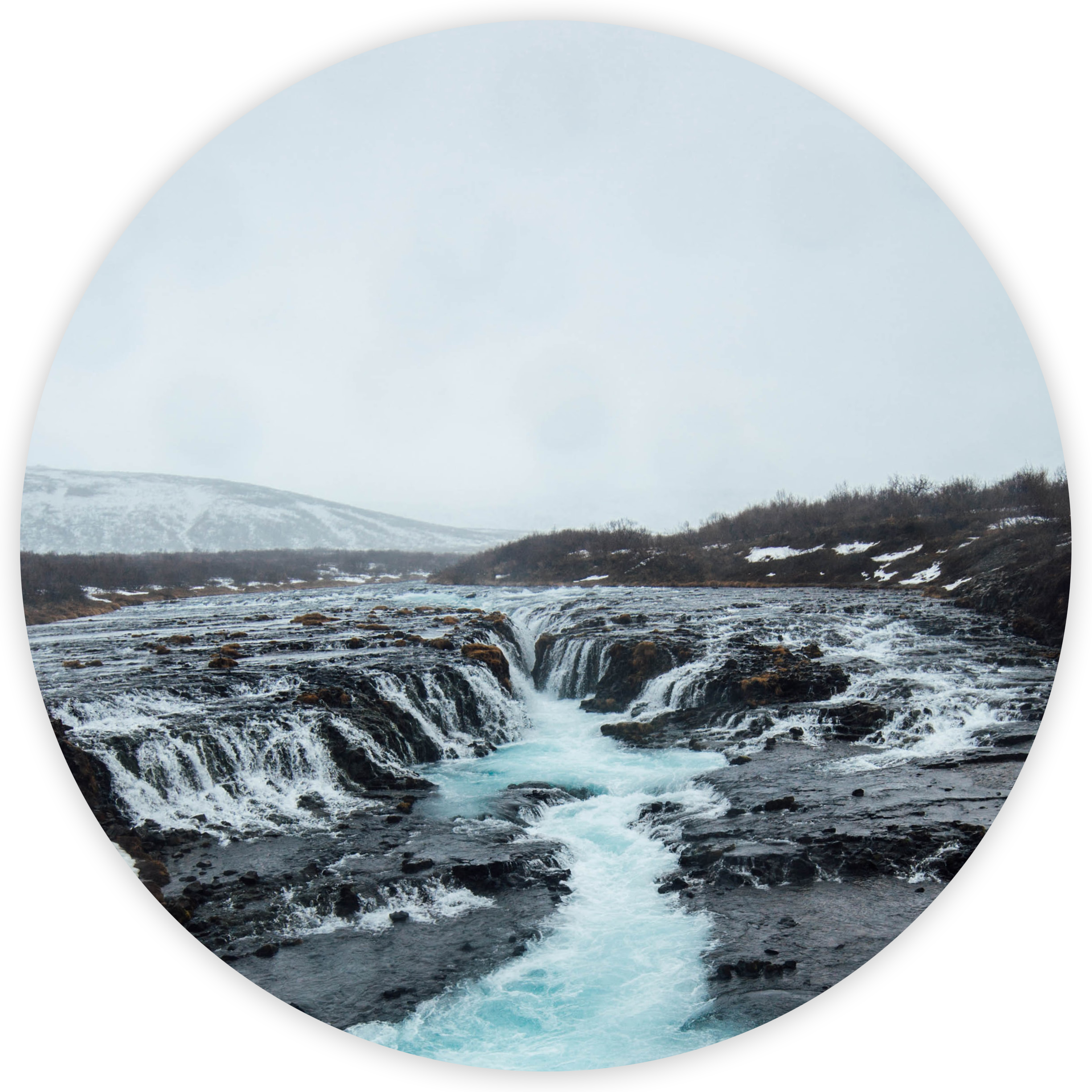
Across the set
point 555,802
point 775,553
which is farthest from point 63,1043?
point 775,553

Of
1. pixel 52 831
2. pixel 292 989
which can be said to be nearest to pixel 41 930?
pixel 52 831

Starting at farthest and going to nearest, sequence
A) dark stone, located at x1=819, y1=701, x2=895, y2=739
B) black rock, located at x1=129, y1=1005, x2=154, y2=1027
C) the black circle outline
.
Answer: dark stone, located at x1=819, y1=701, x2=895, y2=739 → black rock, located at x1=129, y1=1005, x2=154, y2=1027 → the black circle outline

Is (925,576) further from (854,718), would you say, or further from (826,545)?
(854,718)

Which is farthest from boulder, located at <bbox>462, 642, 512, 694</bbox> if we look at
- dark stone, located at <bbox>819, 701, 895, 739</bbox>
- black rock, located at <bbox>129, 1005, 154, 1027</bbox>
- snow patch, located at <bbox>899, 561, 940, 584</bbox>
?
snow patch, located at <bbox>899, 561, 940, 584</bbox>

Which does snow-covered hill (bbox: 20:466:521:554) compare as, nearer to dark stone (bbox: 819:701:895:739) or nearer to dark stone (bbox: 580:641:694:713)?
dark stone (bbox: 580:641:694:713)

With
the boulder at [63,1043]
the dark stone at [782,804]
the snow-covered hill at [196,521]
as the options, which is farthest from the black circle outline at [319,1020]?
the snow-covered hill at [196,521]

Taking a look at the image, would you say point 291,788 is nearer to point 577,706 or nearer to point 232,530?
point 577,706

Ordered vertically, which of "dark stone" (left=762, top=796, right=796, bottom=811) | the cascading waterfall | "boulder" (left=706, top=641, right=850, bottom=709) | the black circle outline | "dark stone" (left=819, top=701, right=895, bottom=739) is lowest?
the cascading waterfall
